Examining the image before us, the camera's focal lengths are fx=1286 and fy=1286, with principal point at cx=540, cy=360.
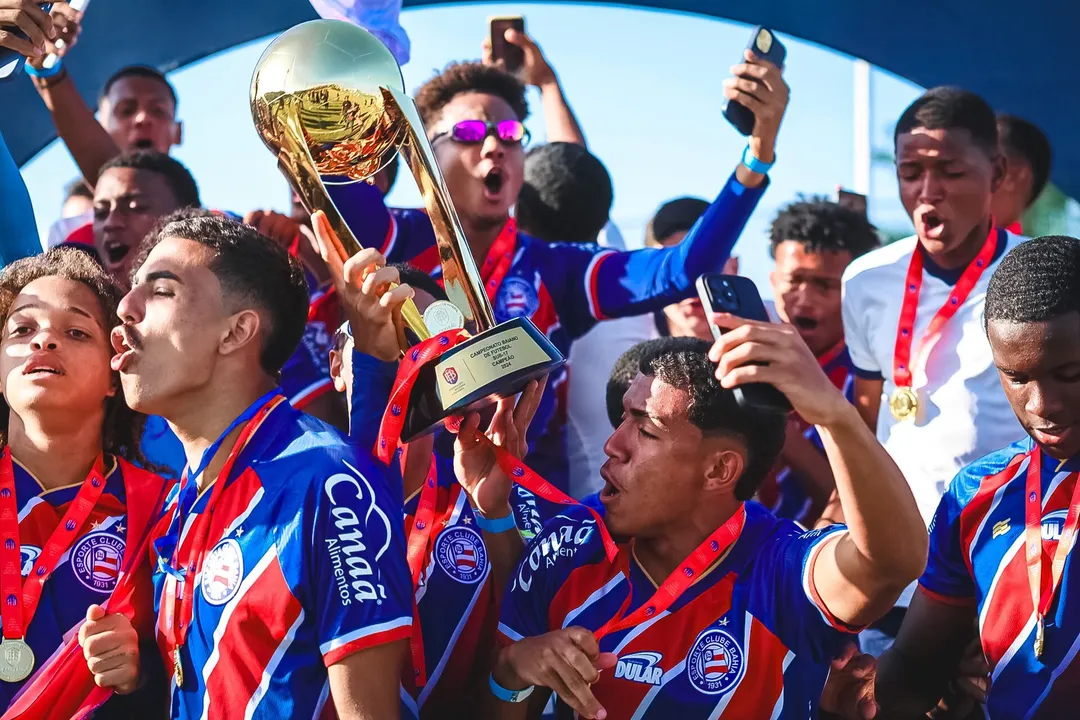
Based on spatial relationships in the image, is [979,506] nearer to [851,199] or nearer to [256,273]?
[256,273]

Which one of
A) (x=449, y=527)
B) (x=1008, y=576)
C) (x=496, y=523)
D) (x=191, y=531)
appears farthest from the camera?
(x=449, y=527)

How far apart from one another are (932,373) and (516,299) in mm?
1367

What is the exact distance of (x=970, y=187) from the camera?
14.0 ft

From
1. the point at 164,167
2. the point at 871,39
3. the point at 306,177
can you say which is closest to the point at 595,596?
the point at 306,177

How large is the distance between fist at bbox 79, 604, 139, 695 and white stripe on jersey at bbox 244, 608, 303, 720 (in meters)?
0.34

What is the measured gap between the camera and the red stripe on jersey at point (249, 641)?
2.61 meters

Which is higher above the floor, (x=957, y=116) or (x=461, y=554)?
(x=957, y=116)

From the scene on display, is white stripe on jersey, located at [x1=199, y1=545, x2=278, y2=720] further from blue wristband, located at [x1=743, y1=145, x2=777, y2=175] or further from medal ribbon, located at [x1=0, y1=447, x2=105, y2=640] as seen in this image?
blue wristband, located at [x1=743, y1=145, x2=777, y2=175]

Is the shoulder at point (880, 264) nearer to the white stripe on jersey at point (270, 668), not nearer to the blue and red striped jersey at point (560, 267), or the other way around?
the blue and red striped jersey at point (560, 267)

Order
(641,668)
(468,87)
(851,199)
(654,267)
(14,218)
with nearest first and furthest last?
(641,668) → (14,218) → (654,267) → (468,87) → (851,199)

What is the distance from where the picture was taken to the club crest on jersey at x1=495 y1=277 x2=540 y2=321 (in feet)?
13.5

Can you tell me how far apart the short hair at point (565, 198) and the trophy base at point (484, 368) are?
8.07 ft

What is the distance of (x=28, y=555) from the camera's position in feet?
10.00

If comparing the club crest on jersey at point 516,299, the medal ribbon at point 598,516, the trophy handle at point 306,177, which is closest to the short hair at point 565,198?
the club crest on jersey at point 516,299
